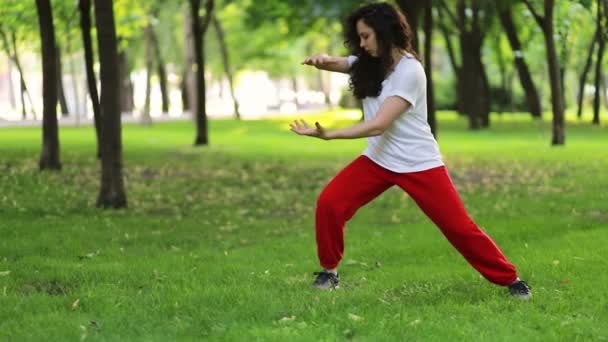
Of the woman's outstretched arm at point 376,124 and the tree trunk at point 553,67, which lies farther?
the tree trunk at point 553,67

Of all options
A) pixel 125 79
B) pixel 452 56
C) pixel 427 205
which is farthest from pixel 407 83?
pixel 125 79

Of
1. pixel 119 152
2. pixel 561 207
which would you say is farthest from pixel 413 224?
pixel 119 152

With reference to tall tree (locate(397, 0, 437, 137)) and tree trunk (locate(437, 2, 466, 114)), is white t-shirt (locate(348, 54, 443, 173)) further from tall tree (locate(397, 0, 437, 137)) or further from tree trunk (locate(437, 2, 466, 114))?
tree trunk (locate(437, 2, 466, 114))

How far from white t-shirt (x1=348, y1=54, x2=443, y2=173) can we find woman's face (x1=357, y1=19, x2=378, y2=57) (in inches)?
7.3

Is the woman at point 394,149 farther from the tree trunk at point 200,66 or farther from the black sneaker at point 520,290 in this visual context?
the tree trunk at point 200,66

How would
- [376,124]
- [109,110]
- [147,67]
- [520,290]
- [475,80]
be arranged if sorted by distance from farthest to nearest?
[147,67], [475,80], [109,110], [520,290], [376,124]

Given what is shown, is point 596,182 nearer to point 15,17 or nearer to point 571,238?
point 571,238

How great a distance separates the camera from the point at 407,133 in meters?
6.03

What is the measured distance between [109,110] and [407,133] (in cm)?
630

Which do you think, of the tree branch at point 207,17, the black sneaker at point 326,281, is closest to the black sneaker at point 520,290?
the black sneaker at point 326,281

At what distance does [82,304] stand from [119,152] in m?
5.79

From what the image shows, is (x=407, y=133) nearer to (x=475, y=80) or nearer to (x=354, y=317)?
(x=354, y=317)

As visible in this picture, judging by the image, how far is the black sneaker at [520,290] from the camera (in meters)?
6.21

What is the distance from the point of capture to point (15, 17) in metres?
24.2
